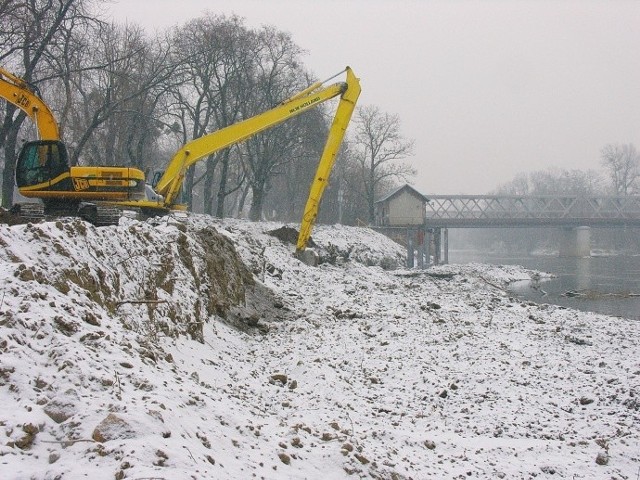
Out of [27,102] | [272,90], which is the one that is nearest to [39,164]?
[27,102]

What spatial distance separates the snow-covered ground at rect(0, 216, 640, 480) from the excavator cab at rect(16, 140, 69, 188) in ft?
12.4

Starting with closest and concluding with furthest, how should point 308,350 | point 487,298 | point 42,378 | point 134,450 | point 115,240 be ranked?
1. point 134,450
2. point 42,378
3. point 115,240
4. point 308,350
5. point 487,298

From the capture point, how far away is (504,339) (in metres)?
14.2

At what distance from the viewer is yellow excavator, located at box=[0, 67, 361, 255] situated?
1489 centimetres

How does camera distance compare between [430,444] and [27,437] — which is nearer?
[27,437]

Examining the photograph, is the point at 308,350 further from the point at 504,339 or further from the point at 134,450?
the point at 134,450

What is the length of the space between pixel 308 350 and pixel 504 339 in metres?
5.04

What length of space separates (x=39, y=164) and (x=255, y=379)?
9039 mm

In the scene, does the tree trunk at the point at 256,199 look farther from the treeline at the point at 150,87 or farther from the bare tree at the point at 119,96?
the bare tree at the point at 119,96

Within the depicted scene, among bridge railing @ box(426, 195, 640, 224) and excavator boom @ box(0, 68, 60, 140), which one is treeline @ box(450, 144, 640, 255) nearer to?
bridge railing @ box(426, 195, 640, 224)

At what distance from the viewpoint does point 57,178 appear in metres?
14.9

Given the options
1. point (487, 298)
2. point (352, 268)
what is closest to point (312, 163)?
point (352, 268)

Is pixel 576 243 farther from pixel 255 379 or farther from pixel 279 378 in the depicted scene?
pixel 255 379

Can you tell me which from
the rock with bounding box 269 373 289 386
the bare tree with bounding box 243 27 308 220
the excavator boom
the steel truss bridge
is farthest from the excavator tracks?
the steel truss bridge
